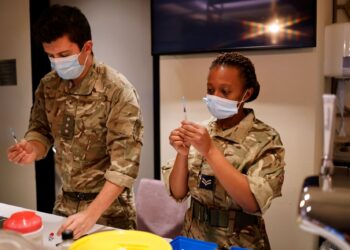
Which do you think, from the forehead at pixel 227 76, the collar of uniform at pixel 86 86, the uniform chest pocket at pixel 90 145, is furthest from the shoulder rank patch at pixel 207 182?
the collar of uniform at pixel 86 86

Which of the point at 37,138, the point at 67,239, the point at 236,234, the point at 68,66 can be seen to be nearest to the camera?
the point at 67,239

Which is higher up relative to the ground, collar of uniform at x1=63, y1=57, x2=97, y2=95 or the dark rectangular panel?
the dark rectangular panel

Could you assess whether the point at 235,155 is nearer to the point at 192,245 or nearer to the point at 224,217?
the point at 224,217

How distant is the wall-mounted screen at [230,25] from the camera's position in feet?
6.93

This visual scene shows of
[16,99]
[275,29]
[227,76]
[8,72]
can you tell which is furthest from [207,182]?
[8,72]

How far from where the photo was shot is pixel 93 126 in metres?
1.54

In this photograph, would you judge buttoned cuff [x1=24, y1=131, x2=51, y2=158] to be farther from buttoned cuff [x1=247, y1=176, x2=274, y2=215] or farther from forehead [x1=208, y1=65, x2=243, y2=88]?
buttoned cuff [x1=247, y1=176, x2=274, y2=215]

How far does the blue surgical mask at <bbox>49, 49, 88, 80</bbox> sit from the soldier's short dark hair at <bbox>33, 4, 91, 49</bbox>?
0.07m

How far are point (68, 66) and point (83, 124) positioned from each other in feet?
0.81

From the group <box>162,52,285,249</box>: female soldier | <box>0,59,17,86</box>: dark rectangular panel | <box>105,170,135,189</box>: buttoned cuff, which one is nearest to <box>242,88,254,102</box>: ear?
<box>162,52,285,249</box>: female soldier

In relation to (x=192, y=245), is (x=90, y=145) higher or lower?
higher

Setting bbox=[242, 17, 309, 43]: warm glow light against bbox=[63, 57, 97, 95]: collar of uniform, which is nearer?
bbox=[63, 57, 97, 95]: collar of uniform

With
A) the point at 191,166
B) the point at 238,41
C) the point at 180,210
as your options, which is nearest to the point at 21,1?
the point at 238,41

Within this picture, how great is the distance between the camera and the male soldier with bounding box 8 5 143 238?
1.44 m
